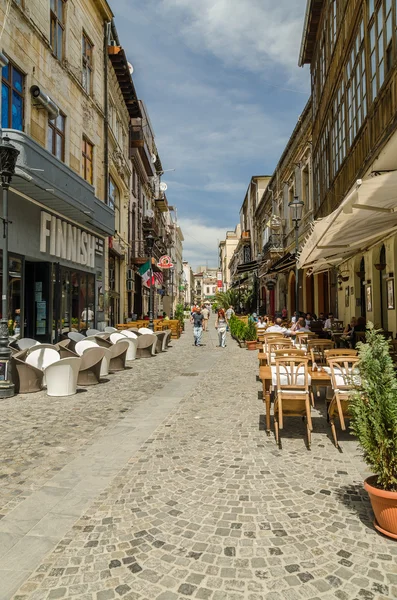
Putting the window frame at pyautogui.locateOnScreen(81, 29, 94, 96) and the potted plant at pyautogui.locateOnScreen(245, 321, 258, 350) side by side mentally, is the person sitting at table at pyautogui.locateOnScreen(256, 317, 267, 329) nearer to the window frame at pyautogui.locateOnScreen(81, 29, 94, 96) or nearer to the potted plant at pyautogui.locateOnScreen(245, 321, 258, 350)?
the potted plant at pyautogui.locateOnScreen(245, 321, 258, 350)

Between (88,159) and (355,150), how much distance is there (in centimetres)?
1051

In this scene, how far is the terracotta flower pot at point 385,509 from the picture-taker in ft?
9.58

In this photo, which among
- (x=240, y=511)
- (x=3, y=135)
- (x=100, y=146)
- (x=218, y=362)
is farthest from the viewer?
(x=100, y=146)

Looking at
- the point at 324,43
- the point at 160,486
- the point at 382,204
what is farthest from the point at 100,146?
the point at 160,486

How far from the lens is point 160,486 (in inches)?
157

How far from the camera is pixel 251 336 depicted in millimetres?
17828

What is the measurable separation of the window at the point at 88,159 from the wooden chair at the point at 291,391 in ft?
45.5

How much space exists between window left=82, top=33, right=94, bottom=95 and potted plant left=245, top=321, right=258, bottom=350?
11854mm

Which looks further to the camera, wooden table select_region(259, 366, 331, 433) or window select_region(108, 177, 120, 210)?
window select_region(108, 177, 120, 210)

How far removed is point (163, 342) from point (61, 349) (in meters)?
6.98

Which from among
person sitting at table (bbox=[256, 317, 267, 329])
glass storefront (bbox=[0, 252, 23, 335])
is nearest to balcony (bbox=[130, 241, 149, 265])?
person sitting at table (bbox=[256, 317, 267, 329])

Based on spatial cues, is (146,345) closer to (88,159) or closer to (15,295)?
(15,295)

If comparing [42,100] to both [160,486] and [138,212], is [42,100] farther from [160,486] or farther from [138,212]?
Answer: [138,212]

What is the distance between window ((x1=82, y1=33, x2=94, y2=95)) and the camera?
54.1 ft
